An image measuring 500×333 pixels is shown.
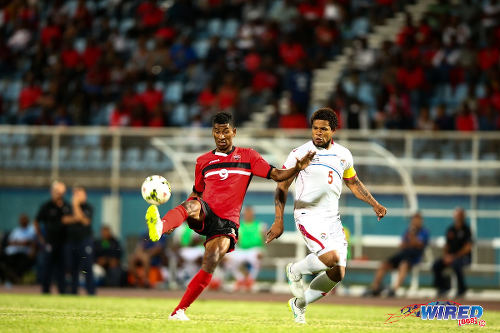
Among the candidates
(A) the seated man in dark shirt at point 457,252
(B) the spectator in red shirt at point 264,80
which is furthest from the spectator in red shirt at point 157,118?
(A) the seated man in dark shirt at point 457,252

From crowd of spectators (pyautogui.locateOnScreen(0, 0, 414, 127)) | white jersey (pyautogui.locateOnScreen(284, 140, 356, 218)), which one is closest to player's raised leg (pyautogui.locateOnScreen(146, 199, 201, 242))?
white jersey (pyautogui.locateOnScreen(284, 140, 356, 218))

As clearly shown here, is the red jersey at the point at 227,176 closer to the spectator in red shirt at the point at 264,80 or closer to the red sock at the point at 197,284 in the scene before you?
the red sock at the point at 197,284

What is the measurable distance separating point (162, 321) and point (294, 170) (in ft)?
6.54

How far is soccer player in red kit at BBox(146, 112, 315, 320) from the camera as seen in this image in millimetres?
9391

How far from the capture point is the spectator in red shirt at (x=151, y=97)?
2359 cm

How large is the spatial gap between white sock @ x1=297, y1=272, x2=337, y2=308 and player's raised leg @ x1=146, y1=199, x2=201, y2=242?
4.68ft

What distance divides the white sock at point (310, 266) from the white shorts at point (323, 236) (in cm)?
9

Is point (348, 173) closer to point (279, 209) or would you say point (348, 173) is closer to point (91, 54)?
point (279, 209)

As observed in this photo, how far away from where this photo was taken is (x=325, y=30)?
2412 centimetres

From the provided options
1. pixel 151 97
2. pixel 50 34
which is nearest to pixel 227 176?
pixel 151 97

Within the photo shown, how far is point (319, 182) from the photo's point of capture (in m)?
9.83

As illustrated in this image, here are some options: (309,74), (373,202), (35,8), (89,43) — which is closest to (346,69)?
(309,74)

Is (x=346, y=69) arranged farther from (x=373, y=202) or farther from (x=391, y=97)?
(x=373, y=202)

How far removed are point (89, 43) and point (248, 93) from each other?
5.92 m
